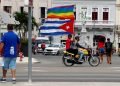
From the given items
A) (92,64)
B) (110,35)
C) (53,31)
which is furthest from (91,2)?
(92,64)

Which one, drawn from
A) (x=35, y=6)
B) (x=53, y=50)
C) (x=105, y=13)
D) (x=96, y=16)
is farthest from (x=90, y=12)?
(x=53, y=50)

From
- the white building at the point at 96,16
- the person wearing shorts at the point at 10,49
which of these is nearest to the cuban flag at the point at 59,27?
the person wearing shorts at the point at 10,49

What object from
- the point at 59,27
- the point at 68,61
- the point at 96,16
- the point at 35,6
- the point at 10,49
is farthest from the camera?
the point at 96,16

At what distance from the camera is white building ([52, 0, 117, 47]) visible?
258 ft

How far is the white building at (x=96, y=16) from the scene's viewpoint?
258ft

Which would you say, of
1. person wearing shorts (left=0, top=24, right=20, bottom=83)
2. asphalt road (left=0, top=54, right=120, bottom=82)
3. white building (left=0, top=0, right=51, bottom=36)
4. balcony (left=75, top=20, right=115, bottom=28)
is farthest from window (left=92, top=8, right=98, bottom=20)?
person wearing shorts (left=0, top=24, right=20, bottom=83)

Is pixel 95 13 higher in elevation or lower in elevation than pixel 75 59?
higher

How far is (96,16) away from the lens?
79.8 metres

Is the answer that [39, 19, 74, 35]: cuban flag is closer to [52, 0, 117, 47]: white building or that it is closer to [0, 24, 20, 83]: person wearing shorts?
[0, 24, 20, 83]: person wearing shorts

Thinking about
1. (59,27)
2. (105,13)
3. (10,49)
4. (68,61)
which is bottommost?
(68,61)

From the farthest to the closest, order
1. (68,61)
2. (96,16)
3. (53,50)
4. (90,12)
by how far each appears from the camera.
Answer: (90,12) → (96,16) → (53,50) → (68,61)

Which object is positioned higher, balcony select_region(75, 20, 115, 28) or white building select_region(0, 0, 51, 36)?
white building select_region(0, 0, 51, 36)

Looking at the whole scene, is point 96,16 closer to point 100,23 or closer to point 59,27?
point 100,23

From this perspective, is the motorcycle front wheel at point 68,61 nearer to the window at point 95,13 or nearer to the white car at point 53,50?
the white car at point 53,50
